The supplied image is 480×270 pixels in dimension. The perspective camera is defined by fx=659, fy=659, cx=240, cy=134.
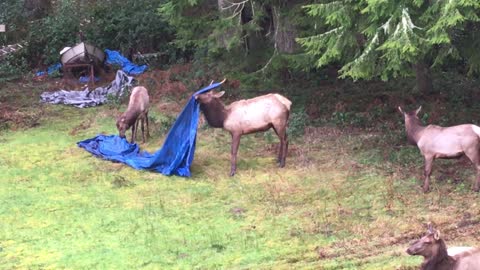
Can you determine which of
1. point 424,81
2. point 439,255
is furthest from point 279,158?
point 439,255

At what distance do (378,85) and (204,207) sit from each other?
8574mm

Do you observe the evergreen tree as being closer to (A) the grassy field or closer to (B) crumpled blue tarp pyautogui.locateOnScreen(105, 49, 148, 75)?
(A) the grassy field

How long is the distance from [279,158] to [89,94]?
8.83m

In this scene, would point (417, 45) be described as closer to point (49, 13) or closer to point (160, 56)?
point (160, 56)

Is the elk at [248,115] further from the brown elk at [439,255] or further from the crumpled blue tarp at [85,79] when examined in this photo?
the crumpled blue tarp at [85,79]

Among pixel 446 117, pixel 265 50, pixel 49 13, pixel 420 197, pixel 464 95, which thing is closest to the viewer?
pixel 420 197

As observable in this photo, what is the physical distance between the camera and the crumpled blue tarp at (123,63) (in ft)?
71.2

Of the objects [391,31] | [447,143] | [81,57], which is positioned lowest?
[81,57]

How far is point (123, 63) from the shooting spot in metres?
22.3

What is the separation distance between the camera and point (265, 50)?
16891mm

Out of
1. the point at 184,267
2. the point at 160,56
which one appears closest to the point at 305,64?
the point at 184,267

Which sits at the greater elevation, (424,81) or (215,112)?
(215,112)

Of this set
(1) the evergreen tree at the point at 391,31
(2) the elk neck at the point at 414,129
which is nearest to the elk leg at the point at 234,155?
(1) the evergreen tree at the point at 391,31

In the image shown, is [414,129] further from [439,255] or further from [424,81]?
[424,81]
